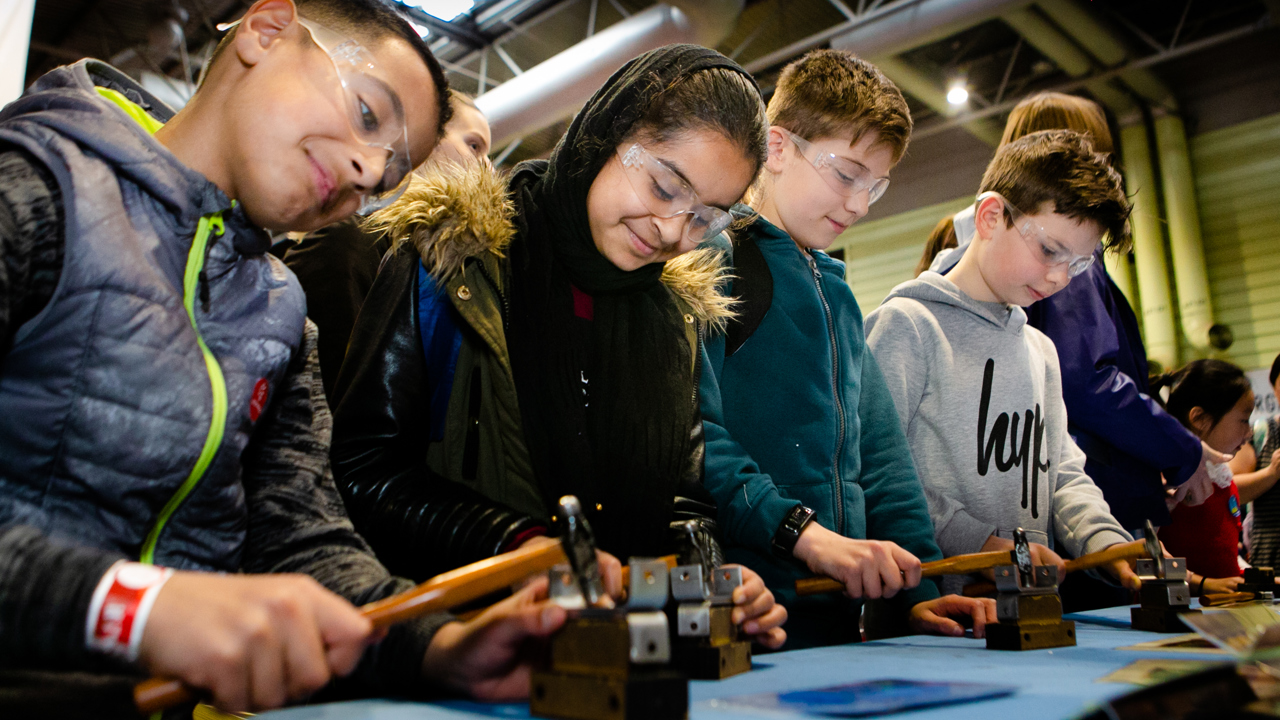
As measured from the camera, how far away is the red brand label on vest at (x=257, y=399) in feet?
4.59

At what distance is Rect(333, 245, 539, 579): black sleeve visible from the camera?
5.08 ft

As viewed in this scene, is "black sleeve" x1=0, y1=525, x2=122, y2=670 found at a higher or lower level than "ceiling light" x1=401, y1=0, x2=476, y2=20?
lower

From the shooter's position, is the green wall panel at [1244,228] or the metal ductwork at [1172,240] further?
the green wall panel at [1244,228]

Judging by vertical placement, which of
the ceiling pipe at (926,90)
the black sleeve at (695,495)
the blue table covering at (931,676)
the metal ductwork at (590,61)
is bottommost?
the blue table covering at (931,676)

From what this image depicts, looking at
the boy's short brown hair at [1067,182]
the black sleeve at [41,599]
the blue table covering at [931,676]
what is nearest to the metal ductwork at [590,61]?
the boy's short brown hair at [1067,182]

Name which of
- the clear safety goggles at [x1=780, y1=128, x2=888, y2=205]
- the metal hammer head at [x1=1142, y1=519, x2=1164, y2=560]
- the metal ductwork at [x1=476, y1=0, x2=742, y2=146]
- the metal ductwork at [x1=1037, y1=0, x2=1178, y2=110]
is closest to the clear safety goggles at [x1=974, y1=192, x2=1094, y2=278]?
the clear safety goggles at [x1=780, y1=128, x2=888, y2=205]

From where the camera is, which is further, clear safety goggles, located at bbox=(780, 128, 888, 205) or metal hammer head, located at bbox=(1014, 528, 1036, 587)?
clear safety goggles, located at bbox=(780, 128, 888, 205)

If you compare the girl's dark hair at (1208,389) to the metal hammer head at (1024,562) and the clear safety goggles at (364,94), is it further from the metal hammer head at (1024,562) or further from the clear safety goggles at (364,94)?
the clear safety goggles at (364,94)

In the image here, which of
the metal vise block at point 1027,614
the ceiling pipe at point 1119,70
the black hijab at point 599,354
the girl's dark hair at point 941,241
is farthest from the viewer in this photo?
the ceiling pipe at point 1119,70

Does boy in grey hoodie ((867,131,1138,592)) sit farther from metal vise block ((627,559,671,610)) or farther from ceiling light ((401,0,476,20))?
ceiling light ((401,0,476,20))

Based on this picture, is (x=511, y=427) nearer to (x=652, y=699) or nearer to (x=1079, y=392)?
(x=652, y=699)

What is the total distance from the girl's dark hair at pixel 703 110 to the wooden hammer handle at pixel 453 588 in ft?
3.54

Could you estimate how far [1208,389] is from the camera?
202 inches

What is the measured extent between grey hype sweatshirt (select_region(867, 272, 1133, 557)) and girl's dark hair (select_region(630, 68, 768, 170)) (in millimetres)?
1092
